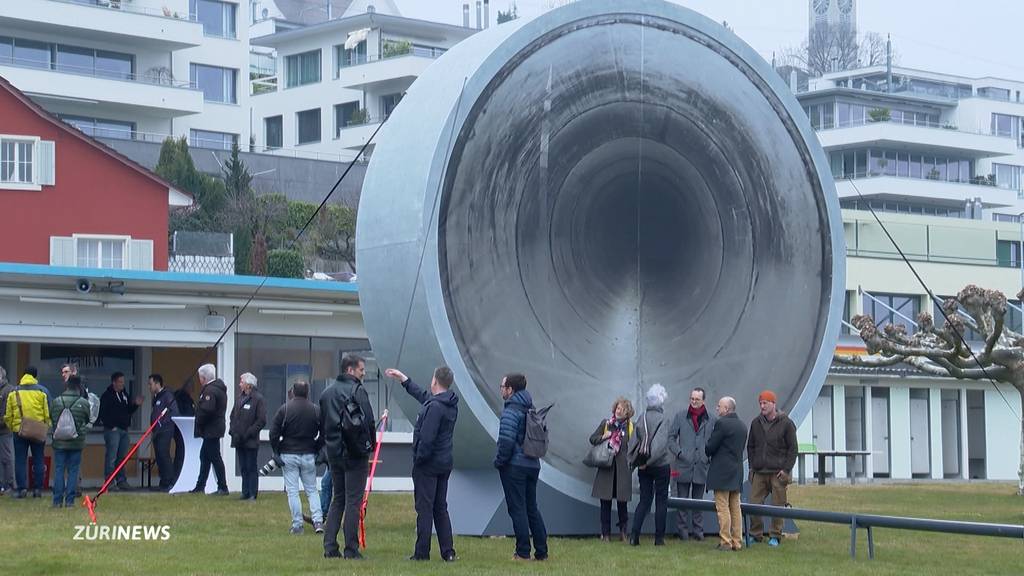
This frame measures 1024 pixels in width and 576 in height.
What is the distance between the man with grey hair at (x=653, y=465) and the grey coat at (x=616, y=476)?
0.36 feet

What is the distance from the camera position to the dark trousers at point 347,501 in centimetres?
1441

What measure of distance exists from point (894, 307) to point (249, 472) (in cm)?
3869

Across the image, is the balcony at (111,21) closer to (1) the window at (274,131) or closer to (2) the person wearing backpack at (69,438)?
(1) the window at (274,131)

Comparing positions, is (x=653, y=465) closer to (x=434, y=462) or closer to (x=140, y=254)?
(x=434, y=462)

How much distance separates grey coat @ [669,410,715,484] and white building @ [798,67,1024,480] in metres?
5.61

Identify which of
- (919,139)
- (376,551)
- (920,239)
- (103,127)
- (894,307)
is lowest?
(376,551)

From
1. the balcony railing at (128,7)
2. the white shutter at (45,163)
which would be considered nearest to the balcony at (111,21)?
the balcony railing at (128,7)

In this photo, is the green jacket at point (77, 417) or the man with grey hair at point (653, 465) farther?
the green jacket at point (77, 417)

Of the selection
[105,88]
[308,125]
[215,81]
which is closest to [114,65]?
[105,88]

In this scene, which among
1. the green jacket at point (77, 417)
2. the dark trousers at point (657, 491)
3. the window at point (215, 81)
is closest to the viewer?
the dark trousers at point (657, 491)

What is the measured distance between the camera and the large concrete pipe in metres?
16.7

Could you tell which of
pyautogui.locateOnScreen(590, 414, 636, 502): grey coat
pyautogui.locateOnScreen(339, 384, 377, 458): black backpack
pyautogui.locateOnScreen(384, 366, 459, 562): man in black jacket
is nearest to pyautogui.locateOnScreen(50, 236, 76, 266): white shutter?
pyautogui.locateOnScreen(590, 414, 636, 502): grey coat

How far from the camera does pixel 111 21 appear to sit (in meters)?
65.2

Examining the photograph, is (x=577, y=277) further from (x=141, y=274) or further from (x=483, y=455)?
(x=141, y=274)
